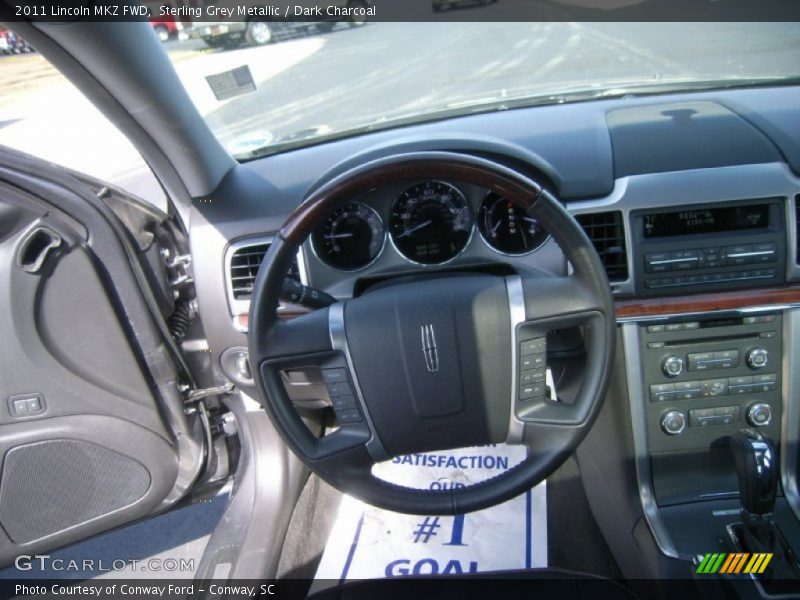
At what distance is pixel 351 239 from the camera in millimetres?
1953

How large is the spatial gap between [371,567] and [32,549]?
3.99ft

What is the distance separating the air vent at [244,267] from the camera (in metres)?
2.01

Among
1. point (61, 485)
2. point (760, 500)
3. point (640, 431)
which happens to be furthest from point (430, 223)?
point (61, 485)

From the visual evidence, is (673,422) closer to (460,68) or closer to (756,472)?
(756,472)

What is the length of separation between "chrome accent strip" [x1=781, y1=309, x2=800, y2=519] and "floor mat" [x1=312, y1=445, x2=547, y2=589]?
804 millimetres

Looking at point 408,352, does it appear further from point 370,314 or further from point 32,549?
point 32,549

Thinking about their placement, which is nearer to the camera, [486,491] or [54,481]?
[486,491]

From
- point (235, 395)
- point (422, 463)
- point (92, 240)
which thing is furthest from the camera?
point (422, 463)

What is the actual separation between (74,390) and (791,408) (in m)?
2.31

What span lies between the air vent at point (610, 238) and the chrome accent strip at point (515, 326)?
0.48 m

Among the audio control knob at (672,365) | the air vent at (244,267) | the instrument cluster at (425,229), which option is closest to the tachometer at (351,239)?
the instrument cluster at (425,229)

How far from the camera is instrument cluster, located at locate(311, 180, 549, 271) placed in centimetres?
190

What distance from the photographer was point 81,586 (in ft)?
8.37

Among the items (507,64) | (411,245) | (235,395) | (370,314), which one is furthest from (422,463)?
(507,64)
